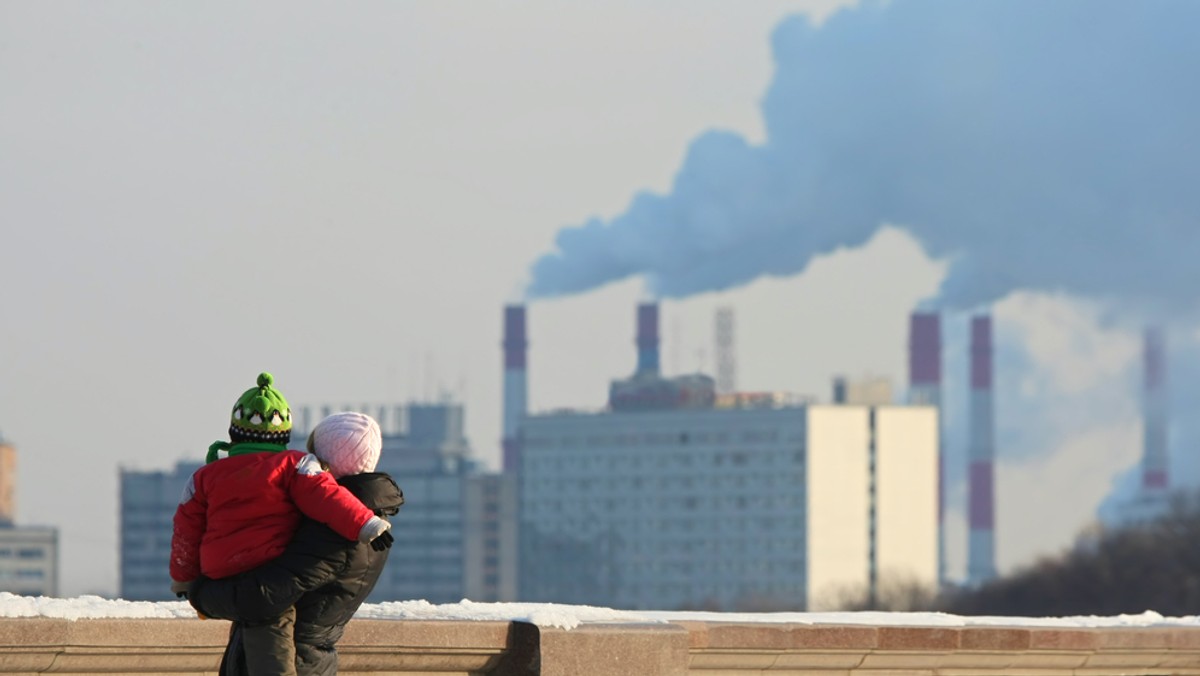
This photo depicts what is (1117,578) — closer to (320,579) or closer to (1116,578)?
(1116,578)

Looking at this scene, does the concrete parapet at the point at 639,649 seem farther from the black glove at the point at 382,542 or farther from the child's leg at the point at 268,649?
the black glove at the point at 382,542

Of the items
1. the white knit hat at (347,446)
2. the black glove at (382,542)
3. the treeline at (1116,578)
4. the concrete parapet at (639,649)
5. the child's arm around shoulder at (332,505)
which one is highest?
the white knit hat at (347,446)

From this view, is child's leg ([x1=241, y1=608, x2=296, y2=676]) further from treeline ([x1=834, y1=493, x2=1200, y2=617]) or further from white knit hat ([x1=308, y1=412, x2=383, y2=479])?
treeline ([x1=834, y1=493, x2=1200, y2=617])

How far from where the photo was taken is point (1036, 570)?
134 m

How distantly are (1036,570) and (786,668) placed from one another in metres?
126

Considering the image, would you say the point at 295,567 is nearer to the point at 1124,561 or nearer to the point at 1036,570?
the point at 1124,561

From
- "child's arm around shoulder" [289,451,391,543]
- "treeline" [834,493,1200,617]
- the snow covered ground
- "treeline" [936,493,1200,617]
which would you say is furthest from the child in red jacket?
"treeline" [936,493,1200,617]

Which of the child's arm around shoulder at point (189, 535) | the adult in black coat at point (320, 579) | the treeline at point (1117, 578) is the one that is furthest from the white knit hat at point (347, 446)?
the treeline at point (1117, 578)

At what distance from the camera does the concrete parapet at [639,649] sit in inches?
329

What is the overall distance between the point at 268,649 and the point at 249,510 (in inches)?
17.1

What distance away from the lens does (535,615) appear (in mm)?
9336

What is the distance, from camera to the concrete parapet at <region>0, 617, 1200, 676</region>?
837 cm

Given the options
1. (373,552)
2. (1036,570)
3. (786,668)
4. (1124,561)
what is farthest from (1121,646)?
(1036,570)

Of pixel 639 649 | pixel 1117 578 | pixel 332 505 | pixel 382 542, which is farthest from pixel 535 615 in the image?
pixel 1117 578
